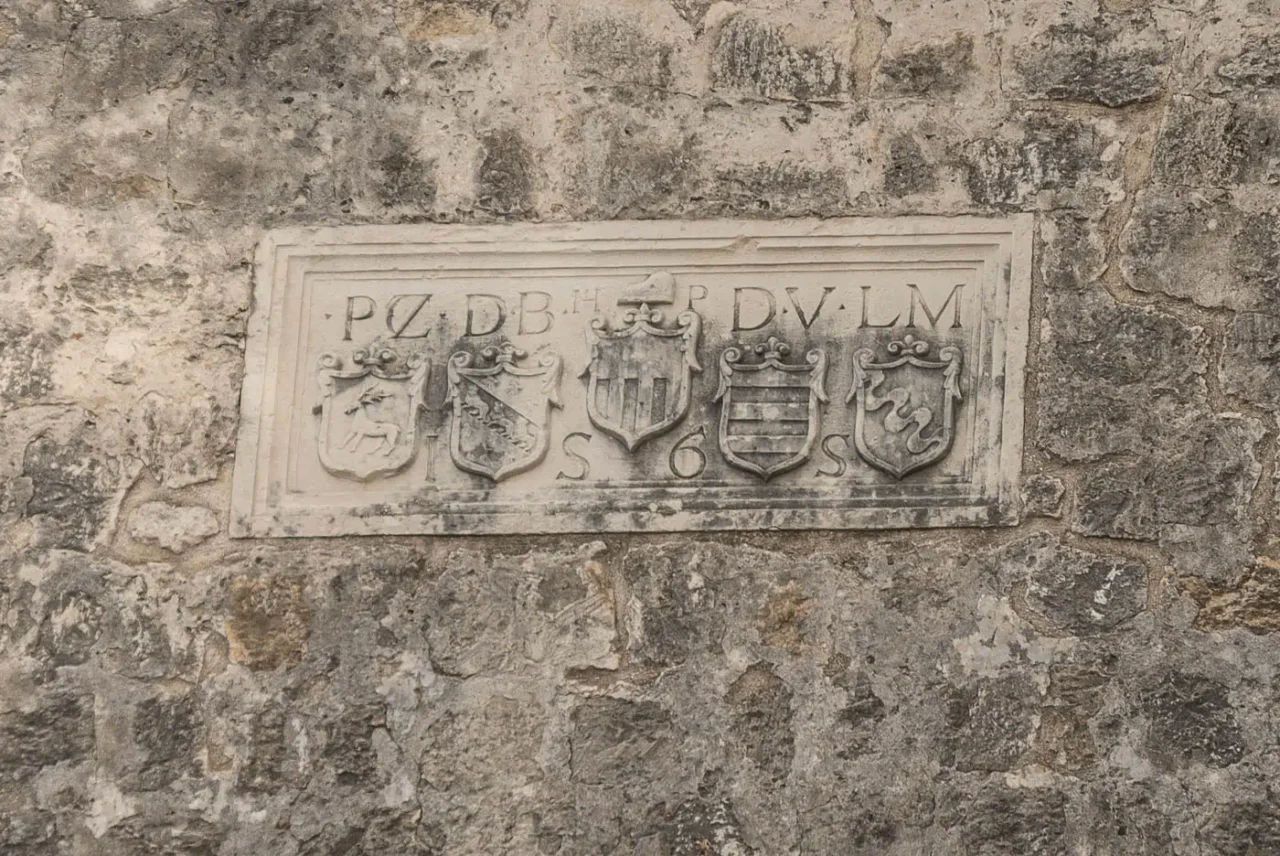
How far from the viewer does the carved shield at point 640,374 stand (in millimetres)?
5684

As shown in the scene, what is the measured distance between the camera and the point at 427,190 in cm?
598

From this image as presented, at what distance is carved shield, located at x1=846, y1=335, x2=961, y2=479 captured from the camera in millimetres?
5586

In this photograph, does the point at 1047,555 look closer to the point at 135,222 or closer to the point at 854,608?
the point at 854,608

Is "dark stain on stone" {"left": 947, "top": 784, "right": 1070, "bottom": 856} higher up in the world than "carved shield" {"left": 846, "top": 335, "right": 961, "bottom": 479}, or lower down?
lower down

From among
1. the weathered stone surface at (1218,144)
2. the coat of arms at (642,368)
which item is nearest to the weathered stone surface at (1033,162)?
the weathered stone surface at (1218,144)

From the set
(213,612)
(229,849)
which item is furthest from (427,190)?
(229,849)

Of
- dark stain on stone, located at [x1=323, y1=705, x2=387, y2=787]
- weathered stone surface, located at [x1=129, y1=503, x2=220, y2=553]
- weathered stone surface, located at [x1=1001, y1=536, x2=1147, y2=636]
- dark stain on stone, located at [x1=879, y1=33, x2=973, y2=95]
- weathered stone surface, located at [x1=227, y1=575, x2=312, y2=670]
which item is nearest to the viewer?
weathered stone surface, located at [x1=1001, y1=536, x2=1147, y2=636]

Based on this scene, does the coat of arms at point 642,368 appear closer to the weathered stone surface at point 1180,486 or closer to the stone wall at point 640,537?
the stone wall at point 640,537

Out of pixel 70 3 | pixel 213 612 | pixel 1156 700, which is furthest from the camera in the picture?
pixel 70 3

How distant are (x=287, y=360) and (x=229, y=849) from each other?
41.7 inches

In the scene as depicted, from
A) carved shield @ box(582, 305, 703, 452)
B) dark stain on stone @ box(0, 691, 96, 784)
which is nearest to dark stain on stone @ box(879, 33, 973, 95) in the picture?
carved shield @ box(582, 305, 703, 452)

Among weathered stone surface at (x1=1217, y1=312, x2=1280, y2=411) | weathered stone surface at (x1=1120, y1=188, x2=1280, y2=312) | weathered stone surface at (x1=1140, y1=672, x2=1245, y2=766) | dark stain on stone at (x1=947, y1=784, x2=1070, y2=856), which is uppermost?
weathered stone surface at (x1=1120, y1=188, x2=1280, y2=312)

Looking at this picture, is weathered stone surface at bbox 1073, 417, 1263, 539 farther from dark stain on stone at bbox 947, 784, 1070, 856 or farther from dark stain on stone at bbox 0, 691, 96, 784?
dark stain on stone at bbox 0, 691, 96, 784

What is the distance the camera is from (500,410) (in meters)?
5.76
